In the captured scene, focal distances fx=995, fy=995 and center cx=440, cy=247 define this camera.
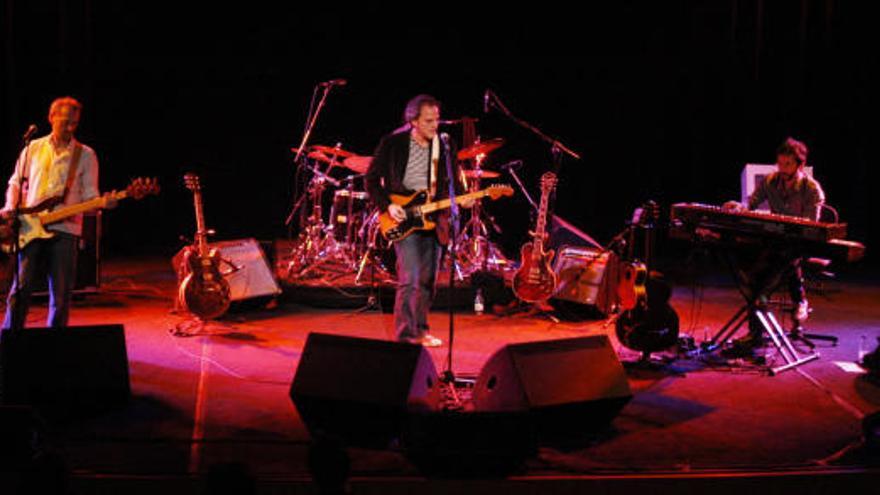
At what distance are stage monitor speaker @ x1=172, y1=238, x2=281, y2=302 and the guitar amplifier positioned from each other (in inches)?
113

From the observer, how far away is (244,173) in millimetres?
14586

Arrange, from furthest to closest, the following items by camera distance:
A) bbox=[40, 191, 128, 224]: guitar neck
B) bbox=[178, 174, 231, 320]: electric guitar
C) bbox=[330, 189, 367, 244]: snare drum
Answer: bbox=[330, 189, 367, 244]: snare drum → bbox=[178, 174, 231, 320]: electric guitar → bbox=[40, 191, 128, 224]: guitar neck

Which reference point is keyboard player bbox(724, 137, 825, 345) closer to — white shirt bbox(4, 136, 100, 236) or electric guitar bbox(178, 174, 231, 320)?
electric guitar bbox(178, 174, 231, 320)

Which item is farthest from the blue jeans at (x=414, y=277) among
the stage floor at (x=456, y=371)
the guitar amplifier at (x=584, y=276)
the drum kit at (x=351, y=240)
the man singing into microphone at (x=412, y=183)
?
the drum kit at (x=351, y=240)

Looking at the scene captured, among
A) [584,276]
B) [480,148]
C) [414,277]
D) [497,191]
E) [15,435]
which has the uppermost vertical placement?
[480,148]

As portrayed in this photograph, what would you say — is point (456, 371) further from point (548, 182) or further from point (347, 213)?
point (347, 213)

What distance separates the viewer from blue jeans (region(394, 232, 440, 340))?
25.1ft

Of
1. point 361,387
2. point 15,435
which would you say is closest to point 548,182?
point 361,387

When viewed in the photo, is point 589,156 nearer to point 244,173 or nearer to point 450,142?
point 244,173

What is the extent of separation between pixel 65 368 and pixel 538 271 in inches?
194

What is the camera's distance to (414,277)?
768 cm

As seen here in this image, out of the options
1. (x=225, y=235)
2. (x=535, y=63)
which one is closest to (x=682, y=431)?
(x=535, y=63)

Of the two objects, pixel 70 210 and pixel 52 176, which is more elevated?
pixel 52 176

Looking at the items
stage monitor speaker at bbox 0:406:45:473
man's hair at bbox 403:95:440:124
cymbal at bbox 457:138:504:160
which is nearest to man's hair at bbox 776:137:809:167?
man's hair at bbox 403:95:440:124
